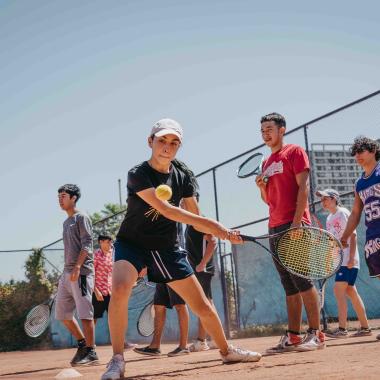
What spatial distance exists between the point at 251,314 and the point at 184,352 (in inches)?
183

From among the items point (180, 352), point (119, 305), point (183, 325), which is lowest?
point (180, 352)

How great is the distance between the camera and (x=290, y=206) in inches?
190

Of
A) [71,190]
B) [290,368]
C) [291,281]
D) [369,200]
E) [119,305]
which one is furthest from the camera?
[71,190]

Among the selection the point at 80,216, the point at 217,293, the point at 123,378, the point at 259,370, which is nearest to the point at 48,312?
the point at 80,216

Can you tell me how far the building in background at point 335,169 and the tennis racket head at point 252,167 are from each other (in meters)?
3.01

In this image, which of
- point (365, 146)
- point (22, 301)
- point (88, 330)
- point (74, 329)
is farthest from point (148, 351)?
point (22, 301)

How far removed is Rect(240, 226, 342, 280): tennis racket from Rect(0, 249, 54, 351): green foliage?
42.5ft

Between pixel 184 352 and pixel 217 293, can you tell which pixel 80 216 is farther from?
pixel 217 293

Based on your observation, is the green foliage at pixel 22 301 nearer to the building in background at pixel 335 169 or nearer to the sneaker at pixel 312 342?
the building in background at pixel 335 169

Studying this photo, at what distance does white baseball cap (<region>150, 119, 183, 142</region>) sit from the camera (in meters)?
3.83

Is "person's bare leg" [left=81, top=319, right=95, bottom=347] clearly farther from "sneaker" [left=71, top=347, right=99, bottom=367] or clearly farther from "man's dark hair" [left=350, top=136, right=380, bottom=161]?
"man's dark hair" [left=350, top=136, right=380, bottom=161]

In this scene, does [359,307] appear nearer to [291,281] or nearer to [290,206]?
[291,281]

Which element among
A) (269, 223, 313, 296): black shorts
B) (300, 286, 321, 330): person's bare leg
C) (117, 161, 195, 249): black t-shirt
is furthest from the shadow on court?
(117, 161, 195, 249): black t-shirt

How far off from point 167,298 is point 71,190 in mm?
1611
